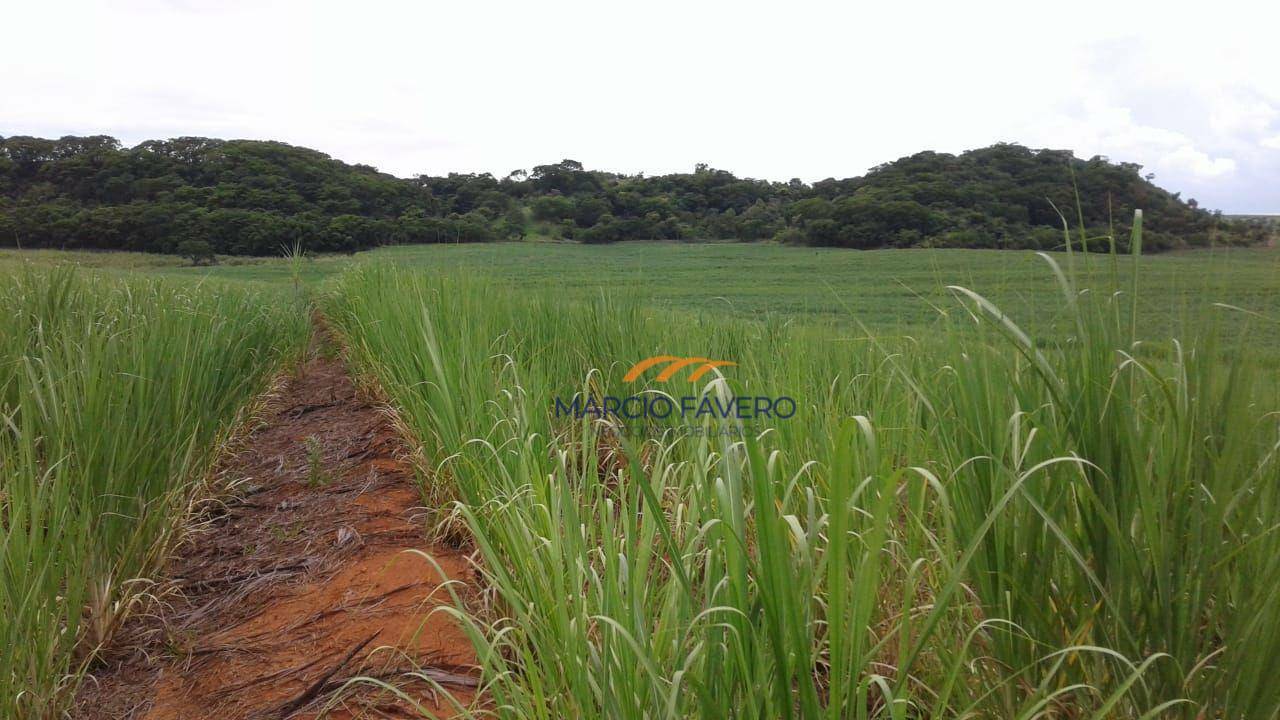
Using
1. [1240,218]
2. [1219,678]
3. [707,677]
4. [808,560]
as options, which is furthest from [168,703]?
[1240,218]

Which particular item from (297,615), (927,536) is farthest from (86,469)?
(927,536)

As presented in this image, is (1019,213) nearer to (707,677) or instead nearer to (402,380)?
(402,380)

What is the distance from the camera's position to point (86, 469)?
183cm

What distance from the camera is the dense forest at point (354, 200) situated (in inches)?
665

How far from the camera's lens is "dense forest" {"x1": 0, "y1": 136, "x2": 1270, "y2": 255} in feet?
55.4

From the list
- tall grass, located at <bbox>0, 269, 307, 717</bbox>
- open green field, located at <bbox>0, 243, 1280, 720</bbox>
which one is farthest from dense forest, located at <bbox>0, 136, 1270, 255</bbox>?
open green field, located at <bbox>0, 243, 1280, 720</bbox>
